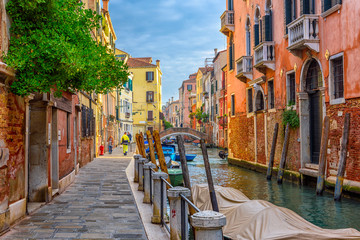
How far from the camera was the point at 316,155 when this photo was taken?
14734 mm

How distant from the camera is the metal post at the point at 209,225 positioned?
3.39 meters

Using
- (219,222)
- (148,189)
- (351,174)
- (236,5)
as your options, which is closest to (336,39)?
(351,174)

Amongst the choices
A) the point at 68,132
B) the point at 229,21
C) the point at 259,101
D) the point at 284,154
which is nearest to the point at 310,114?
the point at 284,154

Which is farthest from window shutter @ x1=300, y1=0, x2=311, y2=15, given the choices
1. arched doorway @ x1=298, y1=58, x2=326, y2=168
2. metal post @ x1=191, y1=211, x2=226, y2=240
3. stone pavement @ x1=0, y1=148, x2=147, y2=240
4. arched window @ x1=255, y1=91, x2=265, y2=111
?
metal post @ x1=191, y1=211, x2=226, y2=240

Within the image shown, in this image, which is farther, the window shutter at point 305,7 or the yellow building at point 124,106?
the yellow building at point 124,106

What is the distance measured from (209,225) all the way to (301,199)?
32.8 ft

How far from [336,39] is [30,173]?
970cm

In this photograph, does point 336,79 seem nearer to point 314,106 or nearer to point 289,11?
point 314,106

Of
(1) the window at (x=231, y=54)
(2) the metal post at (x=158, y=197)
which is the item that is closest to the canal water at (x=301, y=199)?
(2) the metal post at (x=158, y=197)

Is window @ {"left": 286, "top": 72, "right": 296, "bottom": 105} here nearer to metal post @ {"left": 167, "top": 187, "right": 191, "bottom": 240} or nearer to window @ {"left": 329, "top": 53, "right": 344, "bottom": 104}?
window @ {"left": 329, "top": 53, "right": 344, "bottom": 104}

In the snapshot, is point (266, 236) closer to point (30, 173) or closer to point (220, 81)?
point (30, 173)

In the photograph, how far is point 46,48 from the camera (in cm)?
593

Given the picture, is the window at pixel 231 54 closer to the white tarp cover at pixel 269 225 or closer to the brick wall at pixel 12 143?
the white tarp cover at pixel 269 225

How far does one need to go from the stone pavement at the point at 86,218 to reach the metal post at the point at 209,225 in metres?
2.71
